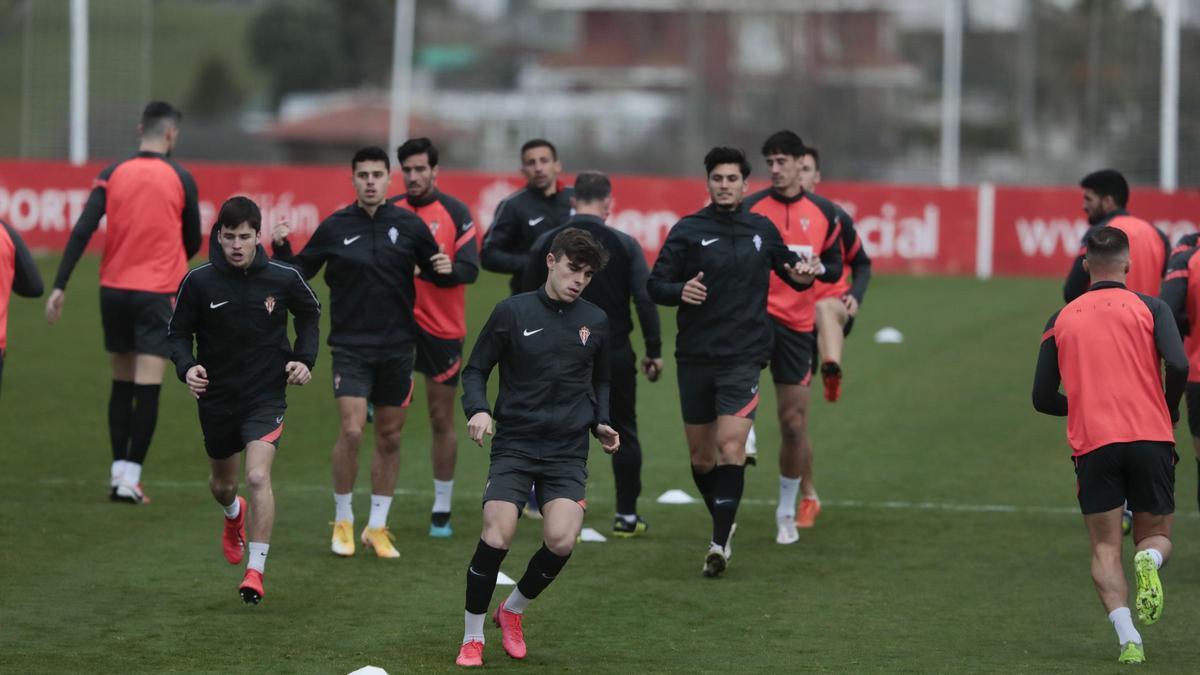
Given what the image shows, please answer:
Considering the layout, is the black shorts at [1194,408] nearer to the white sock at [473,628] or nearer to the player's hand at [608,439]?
the player's hand at [608,439]

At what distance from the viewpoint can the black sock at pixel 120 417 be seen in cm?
1240

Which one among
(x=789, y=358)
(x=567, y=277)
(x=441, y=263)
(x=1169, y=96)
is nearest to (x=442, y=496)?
(x=441, y=263)

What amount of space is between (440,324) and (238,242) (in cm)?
254

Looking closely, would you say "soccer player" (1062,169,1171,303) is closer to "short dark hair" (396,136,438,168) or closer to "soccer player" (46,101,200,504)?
"short dark hair" (396,136,438,168)

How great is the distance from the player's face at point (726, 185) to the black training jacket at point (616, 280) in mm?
613

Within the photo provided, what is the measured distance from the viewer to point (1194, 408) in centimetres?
1053

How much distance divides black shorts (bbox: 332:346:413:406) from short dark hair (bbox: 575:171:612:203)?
1.35m

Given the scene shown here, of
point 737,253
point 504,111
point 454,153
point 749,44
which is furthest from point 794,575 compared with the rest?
point 504,111

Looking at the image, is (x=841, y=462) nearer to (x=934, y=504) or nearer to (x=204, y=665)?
(x=934, y=504)

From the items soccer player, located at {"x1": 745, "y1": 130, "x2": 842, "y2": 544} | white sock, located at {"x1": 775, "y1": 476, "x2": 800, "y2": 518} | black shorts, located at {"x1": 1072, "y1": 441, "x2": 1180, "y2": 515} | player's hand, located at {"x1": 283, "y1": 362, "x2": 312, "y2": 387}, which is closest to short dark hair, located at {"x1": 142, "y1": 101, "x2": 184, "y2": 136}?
player's hand, located at {"x1": 283, "y1": 362, "x2": 312, "y2": 387}

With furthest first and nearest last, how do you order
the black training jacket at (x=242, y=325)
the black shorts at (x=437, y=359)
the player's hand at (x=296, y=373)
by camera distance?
the black shorts at (x=437, y=359) < the black training jacket at (x=242, y=325) < the player's hand at (x=296, y=373)

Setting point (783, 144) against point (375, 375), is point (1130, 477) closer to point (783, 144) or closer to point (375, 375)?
point (783, 144)

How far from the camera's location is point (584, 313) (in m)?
8.63

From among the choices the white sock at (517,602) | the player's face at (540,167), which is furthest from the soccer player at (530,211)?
the white sock at (517,602)
